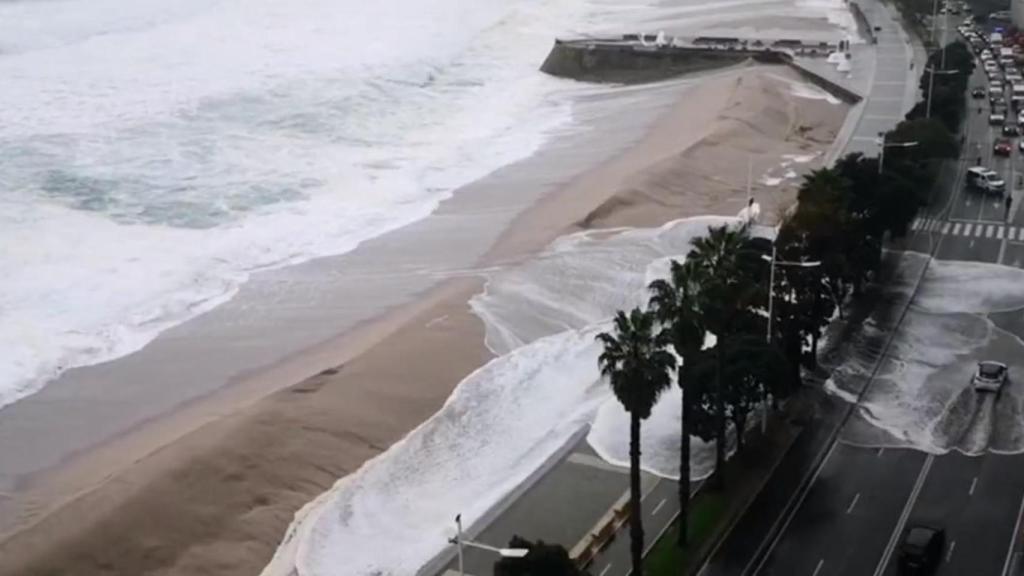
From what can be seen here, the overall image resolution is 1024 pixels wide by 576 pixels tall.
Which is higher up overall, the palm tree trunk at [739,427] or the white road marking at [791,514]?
the palm tree trunk at [739,427]

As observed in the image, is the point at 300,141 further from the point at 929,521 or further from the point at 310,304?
the point at 929,521

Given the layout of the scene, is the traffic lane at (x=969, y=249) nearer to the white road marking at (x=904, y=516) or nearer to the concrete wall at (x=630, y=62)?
the white road marking at (x=904, y=516)

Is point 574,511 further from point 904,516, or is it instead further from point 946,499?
point 946,499

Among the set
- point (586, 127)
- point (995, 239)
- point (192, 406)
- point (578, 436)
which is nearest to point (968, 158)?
point (995, 239)

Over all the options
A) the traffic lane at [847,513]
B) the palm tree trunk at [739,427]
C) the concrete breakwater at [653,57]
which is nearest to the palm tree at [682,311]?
the traffic lane at [847,513]

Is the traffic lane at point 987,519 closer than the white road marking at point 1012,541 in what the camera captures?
No

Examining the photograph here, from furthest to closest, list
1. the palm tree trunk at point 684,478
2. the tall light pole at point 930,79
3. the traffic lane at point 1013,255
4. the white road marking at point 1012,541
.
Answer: the tall light pole at point 930,79, the traffic lane at point 1013,255, the palm tree trunk at point 684,478, the white road marking at point 1012,541

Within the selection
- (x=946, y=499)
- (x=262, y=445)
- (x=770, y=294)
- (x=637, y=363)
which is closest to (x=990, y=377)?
(x=946, y=499)
